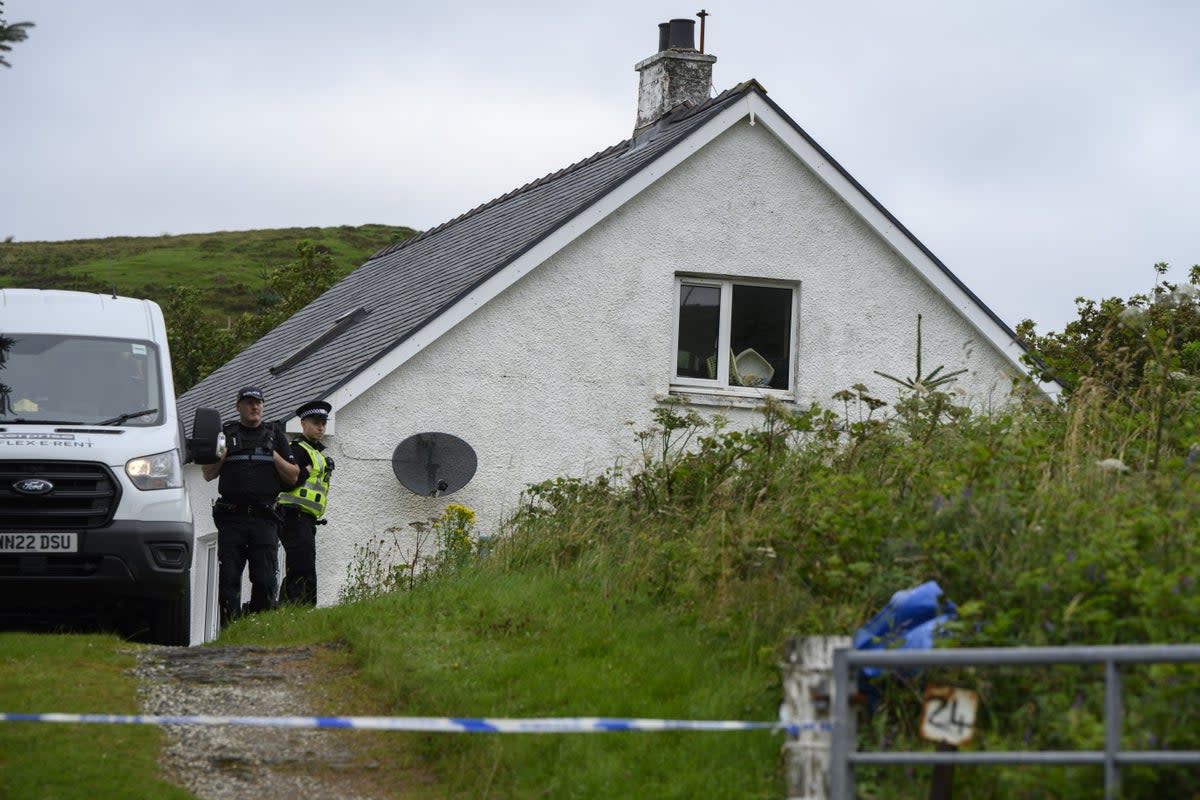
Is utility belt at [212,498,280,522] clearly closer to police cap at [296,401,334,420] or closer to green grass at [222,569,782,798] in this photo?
police cap at [296,401,334,420]

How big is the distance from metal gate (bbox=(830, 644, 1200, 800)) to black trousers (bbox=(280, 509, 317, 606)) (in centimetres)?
852

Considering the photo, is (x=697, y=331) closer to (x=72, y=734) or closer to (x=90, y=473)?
(x=90, y=473)

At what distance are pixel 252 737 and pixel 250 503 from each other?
476cm

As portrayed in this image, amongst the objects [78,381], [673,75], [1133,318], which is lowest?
[78,381]

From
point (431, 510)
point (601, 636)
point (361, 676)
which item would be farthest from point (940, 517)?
point (431, 510)

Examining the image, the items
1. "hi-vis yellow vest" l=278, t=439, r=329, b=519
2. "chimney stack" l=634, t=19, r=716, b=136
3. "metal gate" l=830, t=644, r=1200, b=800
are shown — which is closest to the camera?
"metal gate" l=830, t=644, r=1200, b=800

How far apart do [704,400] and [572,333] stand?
1588mm

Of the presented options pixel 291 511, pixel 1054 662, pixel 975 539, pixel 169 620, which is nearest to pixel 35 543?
pixel 169 620

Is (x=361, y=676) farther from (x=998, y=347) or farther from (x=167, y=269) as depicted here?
(x=167, y=269)

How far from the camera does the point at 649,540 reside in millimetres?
10000

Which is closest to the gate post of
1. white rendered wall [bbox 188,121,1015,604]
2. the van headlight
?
the van headlight

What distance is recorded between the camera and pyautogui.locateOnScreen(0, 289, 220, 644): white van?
34.3ft

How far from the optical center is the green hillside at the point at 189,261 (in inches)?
3292

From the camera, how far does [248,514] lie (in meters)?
13.0
